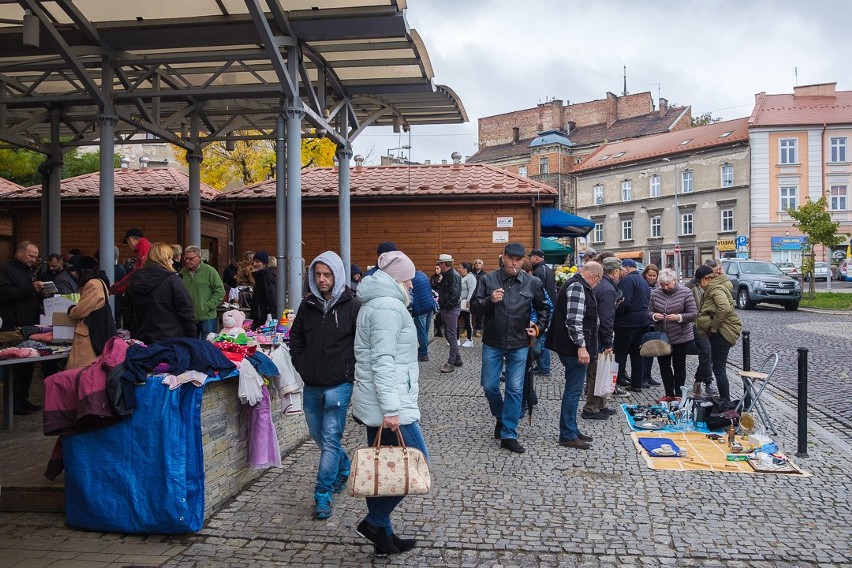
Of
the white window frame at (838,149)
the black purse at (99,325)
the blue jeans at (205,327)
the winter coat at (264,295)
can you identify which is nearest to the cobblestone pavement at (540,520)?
the black purse at (99,325)

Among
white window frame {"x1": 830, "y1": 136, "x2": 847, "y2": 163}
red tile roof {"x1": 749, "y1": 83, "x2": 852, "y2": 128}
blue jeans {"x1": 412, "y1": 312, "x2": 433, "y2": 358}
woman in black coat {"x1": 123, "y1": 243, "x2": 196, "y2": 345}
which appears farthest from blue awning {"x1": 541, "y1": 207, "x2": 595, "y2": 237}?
white window frame {"x1": 830, "y1": 136, "x2": 847, "y2": 163}

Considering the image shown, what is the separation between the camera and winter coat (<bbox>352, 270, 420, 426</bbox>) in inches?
172

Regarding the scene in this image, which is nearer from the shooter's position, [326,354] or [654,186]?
[326,354]

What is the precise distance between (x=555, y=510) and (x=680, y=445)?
8.51ft

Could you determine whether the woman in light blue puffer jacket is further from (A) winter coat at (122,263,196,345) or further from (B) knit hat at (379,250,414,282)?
(A) winter coat at (122,263,196,345)

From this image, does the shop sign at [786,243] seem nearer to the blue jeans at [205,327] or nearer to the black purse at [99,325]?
the blue jeans at [205,327]

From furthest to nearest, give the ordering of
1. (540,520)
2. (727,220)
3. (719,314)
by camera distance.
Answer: (727,220), (719,314), (540,520)

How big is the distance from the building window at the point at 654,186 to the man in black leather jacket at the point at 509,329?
5495 cm

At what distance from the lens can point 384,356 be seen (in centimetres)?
439

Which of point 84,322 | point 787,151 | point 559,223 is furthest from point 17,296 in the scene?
point 787,151

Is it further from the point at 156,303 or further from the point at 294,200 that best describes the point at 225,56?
the point at 156,303

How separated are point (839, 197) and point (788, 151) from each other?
470 cm

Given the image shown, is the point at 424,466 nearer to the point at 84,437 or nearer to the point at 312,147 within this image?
the point at 84,437

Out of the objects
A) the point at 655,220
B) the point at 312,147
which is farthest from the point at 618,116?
the point at 312,147
